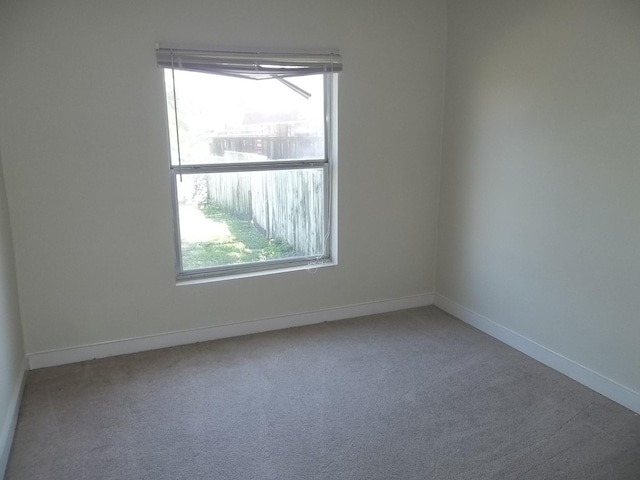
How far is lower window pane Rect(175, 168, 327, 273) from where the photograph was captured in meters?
3.28

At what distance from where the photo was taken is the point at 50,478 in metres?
2.05

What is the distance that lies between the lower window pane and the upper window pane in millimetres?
138

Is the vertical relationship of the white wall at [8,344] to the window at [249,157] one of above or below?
below

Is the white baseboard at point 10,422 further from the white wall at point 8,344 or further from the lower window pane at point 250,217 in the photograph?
the lower window pane at point 250,217

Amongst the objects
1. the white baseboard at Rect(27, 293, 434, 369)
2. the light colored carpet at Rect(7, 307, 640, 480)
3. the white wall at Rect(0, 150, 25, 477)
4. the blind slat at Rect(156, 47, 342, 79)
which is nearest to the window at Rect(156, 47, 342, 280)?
the blind slat at Rect(156, 47, 342, 79)

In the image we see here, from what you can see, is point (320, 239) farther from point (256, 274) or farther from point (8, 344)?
point (8, 344)

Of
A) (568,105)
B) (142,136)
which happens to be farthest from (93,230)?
(568,105)

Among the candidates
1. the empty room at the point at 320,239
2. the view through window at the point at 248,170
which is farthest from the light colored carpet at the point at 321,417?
the view through window at the point at 248,170

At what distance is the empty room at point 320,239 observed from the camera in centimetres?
234

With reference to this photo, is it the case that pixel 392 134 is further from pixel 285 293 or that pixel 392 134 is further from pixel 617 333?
pixel 617 333

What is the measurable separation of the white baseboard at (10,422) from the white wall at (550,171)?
2.87 metres

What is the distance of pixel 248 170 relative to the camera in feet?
11.0

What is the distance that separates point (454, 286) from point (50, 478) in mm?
2841

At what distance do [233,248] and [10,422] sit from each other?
1.64 m
